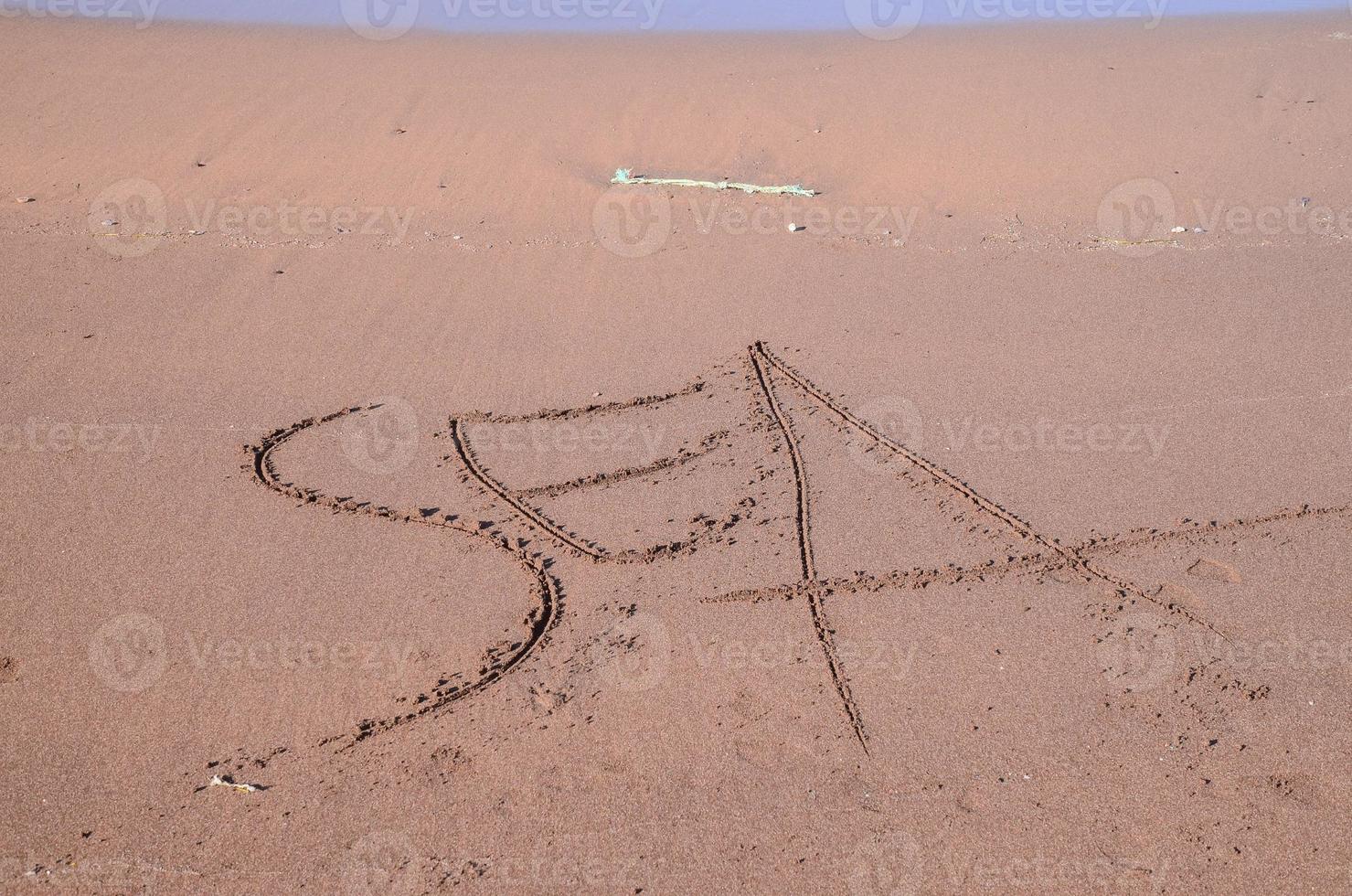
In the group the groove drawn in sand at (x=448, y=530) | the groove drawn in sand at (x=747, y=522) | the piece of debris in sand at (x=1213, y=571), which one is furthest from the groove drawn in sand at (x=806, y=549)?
the piece of debris in sand at (x=1213, y=571)

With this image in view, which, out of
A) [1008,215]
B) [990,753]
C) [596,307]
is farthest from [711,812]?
[1008,215]

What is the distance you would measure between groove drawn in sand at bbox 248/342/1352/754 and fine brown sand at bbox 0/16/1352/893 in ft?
0.08

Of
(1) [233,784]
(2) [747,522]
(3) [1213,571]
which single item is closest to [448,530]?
(2) [747,522]

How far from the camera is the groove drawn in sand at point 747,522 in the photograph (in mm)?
4828

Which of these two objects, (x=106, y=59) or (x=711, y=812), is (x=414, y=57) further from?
(x=711, y=812)

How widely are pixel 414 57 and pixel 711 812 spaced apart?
31.3 ft

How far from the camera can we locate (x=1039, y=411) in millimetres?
6426

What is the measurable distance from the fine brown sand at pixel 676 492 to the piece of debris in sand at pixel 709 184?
0.12 m

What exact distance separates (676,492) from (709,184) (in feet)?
13.3

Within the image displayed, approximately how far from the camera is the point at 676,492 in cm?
578

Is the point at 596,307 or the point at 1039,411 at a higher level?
the point at 596,307

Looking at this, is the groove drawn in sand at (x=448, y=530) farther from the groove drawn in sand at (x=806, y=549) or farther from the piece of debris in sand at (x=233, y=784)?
the groove drawn in sand at (x=806, y=549)

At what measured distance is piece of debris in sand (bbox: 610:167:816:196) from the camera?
29.6ft

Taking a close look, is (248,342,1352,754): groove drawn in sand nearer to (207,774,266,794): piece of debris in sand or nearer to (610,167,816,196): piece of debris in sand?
(207,774,266,794): piece of debris in sand
